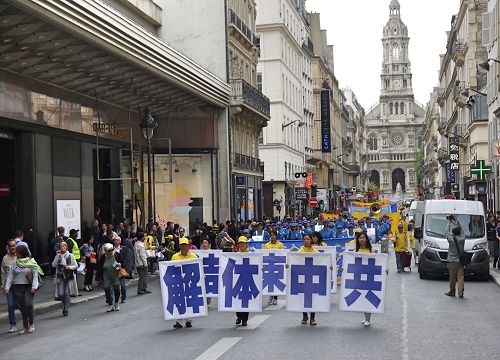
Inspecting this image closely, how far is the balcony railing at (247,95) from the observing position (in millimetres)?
47469

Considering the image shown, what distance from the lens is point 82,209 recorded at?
32.6 m

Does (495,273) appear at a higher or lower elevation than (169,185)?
lower

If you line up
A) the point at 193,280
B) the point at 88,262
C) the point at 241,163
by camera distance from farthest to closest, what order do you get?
the point at 241,163, the point at 88,262, the point at 193,280

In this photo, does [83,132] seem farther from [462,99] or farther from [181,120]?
[462,99]

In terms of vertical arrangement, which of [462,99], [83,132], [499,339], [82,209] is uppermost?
[462,99]

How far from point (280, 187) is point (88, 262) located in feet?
141

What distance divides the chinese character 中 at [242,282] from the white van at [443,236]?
10.5m

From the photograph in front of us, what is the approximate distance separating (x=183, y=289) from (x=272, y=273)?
3326 millimetres

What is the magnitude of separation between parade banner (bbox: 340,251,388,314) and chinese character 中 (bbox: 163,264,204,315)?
2.39m

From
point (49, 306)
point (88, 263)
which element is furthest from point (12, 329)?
point (88, 263)

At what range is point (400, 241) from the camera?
28500mm

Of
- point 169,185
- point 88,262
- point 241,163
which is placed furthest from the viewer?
point 241,163

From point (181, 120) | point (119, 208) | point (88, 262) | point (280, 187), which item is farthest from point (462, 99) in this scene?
point (88, 262)

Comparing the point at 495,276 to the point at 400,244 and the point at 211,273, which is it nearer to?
the point at 400,244
